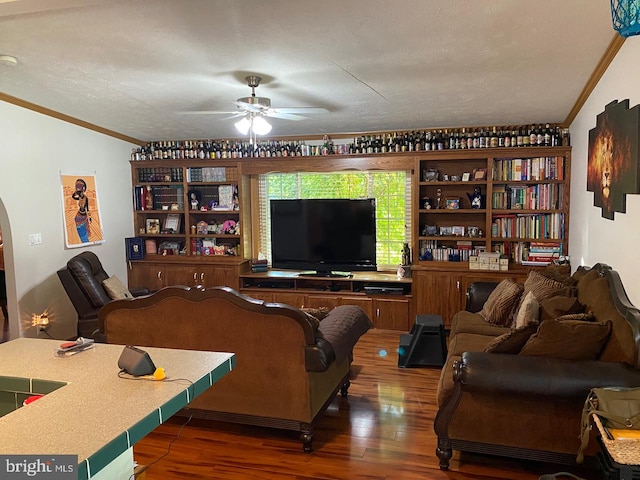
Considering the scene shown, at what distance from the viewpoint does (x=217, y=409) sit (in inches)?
134

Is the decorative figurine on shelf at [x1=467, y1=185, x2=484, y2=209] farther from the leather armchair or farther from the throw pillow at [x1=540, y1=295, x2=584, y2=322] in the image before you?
the leather armchair

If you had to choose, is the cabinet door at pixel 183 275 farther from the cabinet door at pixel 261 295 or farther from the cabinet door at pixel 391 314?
the cabinet door at pixel 391 314

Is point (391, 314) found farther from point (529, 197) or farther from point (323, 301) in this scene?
point (529, 197)

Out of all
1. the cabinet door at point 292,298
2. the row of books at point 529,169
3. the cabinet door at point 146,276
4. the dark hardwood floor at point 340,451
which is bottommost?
the dark hardwood floor at point 340,451

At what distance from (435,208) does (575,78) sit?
2.34 metres

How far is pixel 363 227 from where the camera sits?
6133 millimetres

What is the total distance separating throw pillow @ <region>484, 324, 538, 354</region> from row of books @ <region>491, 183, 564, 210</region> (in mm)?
3170

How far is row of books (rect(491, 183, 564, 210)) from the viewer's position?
561cm

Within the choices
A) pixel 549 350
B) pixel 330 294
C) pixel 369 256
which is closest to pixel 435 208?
pixel 369 256

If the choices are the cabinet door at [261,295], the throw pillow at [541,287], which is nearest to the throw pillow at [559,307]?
the throw pillow at [541,287]

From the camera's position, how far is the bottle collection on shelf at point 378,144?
5.54 metres

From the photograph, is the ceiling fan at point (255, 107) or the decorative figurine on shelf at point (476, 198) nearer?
the ceiling fan at point (255, 107)

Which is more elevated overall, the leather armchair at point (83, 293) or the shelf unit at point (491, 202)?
the shelf unit at point (491, 202)

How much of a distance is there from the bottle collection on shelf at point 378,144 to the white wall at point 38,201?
94 centimetres
